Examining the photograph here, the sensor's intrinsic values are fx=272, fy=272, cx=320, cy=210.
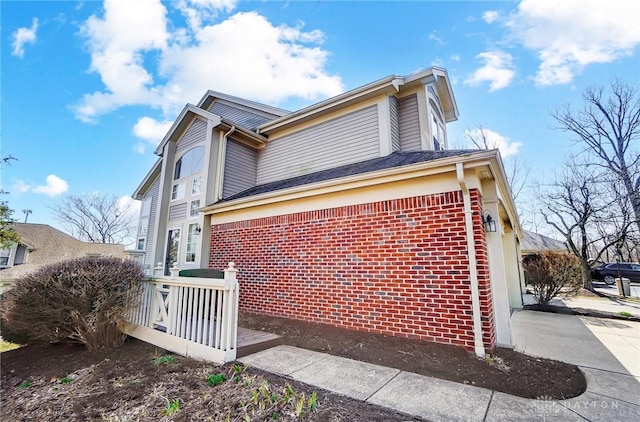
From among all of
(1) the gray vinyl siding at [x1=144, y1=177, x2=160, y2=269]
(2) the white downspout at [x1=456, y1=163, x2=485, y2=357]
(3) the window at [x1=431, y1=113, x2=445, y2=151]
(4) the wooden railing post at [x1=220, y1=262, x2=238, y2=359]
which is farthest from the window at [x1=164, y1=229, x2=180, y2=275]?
(3) the window at [x1=431, y1=113, x2=445, y2=151]

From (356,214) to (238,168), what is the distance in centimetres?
590

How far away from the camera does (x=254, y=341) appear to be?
451 centimetres

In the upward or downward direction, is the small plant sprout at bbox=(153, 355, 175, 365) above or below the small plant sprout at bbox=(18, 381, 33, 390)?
above

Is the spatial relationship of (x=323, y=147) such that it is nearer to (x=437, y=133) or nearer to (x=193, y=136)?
(x=437, y=133)

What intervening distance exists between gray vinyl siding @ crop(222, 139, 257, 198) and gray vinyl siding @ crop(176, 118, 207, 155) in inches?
43.4

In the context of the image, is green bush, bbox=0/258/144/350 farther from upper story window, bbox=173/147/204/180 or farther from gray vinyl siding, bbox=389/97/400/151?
gray vinyl siding, bbox=389/97/400/151

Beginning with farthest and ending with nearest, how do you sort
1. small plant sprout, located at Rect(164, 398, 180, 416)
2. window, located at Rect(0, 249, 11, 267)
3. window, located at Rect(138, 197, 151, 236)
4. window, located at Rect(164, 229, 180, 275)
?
window, located at Rect(0, 249, 11, 267) → window, located at Rect(138, 197, 151, 236) → window, located at Rect(164, 229, 180, 275) → small plant sprout, located at Rect(164, 398, 180, 416)

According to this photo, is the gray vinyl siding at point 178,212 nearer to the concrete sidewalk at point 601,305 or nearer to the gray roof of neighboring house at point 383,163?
the gray roof of neighboring house at point 383,163

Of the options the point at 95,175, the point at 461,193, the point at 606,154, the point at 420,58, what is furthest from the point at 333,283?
the point at 95,175

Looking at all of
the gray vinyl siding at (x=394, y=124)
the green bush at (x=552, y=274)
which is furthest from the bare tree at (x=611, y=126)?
the gray vinyl siding at (x=394, y=124)

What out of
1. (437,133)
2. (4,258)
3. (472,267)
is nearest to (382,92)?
(437,133)

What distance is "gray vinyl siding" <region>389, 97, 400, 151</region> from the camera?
24.6 feet

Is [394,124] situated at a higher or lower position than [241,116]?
lower

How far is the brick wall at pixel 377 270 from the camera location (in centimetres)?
402
